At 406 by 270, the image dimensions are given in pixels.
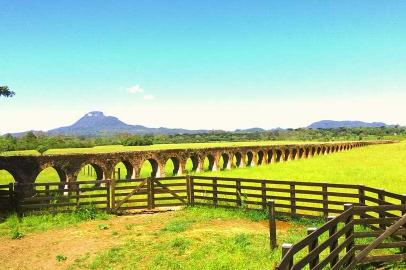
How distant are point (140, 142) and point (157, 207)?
251 ft

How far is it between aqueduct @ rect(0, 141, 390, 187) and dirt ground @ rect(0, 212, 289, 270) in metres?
3.79

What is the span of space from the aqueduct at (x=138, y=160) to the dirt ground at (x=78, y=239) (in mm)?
3793

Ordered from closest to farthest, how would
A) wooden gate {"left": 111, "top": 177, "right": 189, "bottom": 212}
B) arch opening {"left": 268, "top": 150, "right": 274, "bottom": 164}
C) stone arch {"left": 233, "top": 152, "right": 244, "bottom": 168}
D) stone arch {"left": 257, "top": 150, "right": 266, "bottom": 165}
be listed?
wooden gate {"left": 111, "top": 177, "right": 189, "bottom": 212} → stone arch {"left": 233, "top": 152, "right": 244, "bottom": 168} → stone arch {"left": 257, "top": 150, "right": 266, "bottom": 165} → arch opening {"left": 268, "top": 150, "right": 274, "bottom": 164}

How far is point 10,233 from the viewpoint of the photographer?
568 inches

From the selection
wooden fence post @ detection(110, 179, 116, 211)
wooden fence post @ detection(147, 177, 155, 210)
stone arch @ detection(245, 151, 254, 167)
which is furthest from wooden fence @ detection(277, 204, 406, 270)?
stone arch @ detection(245, 151, 254, 167)

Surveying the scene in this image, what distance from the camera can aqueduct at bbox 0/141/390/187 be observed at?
29.0 meters

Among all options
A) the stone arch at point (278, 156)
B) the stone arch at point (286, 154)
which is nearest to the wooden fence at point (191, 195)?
the stone arch at point (278, 156)

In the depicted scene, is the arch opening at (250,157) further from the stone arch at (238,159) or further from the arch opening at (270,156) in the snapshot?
the arch opening at (270,156)

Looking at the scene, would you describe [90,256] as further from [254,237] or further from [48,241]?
[254,237]

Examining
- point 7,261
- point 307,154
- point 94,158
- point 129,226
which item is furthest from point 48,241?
point 307,154

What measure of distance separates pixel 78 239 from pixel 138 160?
82.9 feet

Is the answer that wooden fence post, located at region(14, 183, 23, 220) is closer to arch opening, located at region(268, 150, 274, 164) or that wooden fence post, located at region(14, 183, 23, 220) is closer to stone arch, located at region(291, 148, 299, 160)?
arch opening, located at region(268, 150, 274, 164)

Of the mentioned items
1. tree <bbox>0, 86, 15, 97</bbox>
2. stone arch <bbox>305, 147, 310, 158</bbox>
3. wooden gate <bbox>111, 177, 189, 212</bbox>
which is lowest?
stone arch <bbox>305, 147, 310, 158</bbox>

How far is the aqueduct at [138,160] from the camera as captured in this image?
28984mm
